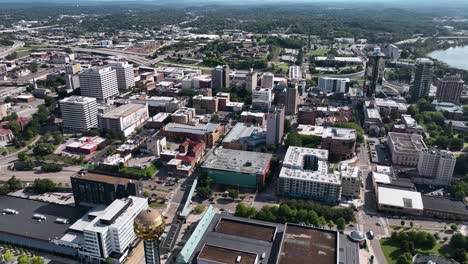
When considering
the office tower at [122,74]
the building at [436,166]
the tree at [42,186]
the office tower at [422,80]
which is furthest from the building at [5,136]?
the office tower at [422,80]

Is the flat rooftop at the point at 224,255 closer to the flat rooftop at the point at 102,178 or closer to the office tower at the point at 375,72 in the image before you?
the flat rooftop at the point at 102,178

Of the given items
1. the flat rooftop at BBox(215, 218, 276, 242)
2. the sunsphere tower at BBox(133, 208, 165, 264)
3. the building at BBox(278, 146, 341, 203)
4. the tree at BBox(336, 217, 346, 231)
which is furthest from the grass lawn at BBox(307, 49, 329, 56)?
the sunsphere tower at BBox(133, 208, 165, 264)

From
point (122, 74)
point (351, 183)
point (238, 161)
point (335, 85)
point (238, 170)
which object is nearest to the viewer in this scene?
point (351, 183)

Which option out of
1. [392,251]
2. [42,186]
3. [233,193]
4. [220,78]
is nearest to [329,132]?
[233,193]

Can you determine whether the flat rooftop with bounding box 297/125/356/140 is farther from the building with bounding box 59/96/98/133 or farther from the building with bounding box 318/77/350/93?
the building with bounding box 59/96/98/133

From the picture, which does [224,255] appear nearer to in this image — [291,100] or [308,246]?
[308,246]

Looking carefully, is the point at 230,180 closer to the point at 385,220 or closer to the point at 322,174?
the point at 322,174

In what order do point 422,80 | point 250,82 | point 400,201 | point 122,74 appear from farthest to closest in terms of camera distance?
point 122,74, point 250,82, point 422,80, point 400,201
